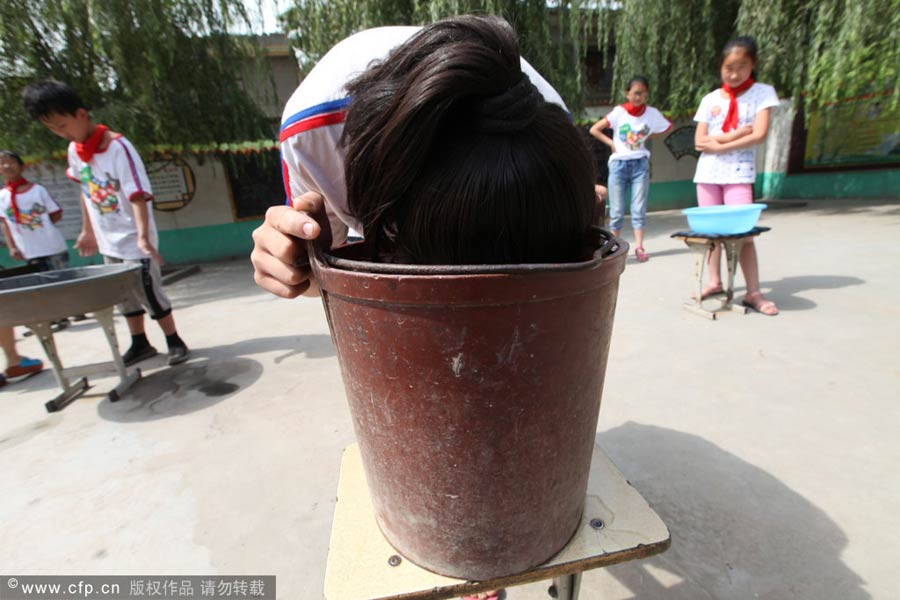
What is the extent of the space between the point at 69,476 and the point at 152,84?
17.1 feet

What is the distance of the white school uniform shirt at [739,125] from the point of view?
2.67 metres

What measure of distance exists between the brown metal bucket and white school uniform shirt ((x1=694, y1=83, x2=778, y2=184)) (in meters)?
2.62

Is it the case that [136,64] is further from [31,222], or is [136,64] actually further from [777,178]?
[777,178]

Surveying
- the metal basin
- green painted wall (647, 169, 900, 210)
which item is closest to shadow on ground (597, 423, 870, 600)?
the metal basin

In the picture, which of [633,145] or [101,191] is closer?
[101,191]

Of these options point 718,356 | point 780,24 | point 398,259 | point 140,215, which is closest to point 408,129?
point 398,259

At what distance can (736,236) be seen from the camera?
263cm

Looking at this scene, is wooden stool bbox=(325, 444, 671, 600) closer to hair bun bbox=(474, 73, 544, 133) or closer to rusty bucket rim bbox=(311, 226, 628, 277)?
rusty bucket rim bbox=(311, 226, 628, 277)

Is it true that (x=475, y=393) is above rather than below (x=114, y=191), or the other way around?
below

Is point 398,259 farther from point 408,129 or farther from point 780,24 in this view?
point 780,24

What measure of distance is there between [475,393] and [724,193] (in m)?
3.04

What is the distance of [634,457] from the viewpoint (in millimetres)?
1646

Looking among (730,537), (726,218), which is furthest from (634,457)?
(726,218)

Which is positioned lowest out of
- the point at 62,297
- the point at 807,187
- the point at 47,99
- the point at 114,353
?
the point at 807,187
